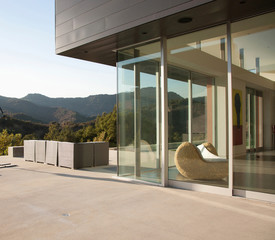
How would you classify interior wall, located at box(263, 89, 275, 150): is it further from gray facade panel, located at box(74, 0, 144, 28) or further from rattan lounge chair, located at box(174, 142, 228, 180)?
gray facade panel, located at box(74, 0, 144, 28)

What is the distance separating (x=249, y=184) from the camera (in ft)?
15.9

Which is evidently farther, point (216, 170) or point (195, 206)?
point (216, 170)

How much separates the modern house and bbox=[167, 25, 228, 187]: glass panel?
2 centimetres

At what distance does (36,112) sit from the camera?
55.1 meters

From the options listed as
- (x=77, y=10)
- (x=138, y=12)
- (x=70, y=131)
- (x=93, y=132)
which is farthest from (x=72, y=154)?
(x=70, y=131)

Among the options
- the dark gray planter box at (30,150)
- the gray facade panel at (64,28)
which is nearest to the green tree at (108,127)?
the dark gray planter box at (30,150)

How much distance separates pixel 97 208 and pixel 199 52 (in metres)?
3.67

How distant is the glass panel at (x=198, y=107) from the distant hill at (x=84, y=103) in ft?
179

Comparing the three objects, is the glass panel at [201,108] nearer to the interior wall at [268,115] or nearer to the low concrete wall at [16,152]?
the interior wall at [268,115]

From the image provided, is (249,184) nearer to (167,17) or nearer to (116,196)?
(116,196)

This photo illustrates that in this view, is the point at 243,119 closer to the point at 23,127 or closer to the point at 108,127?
the point at 108,127

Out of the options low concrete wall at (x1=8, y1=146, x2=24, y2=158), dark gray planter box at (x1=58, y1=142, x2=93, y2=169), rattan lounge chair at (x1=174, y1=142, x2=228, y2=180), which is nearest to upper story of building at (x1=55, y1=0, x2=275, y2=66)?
rattan lounge chair at (x1=174, y1=142, x2=228, y2=180)

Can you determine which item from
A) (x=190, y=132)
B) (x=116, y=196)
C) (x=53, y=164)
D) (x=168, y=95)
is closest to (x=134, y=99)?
(x=168, y=95)

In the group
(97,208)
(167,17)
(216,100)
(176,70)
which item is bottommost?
(97,208)
